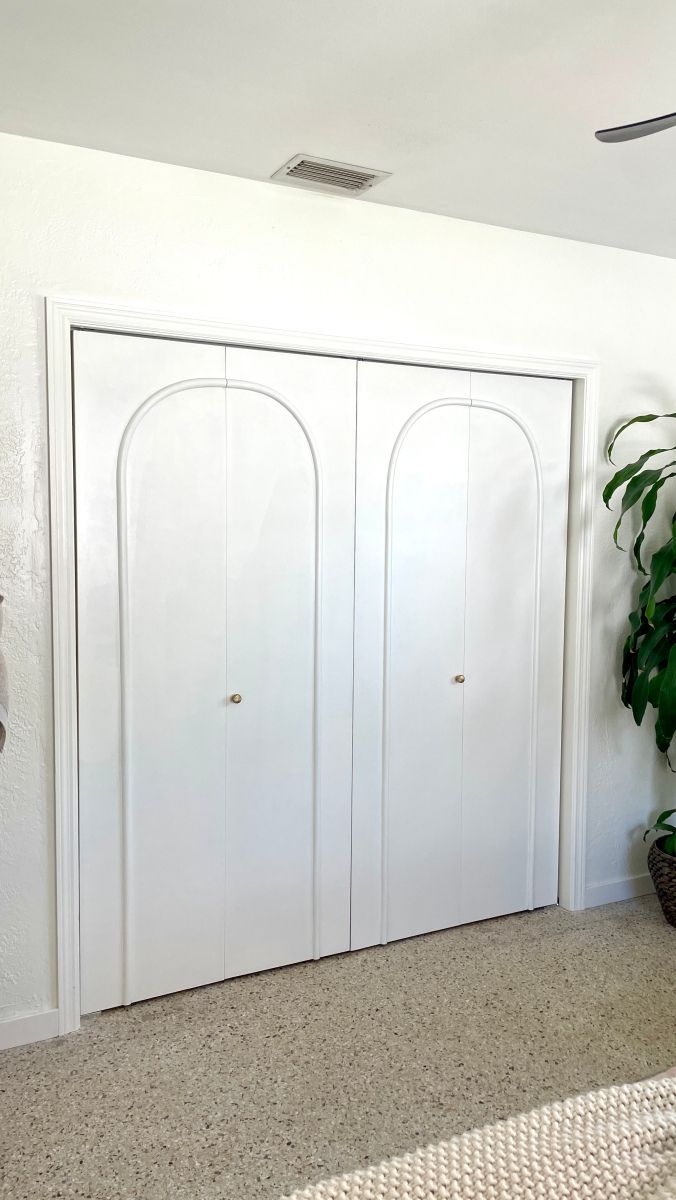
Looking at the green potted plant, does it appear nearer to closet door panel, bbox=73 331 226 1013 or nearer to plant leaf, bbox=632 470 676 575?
plant leaf, bbox=632 470 676 575

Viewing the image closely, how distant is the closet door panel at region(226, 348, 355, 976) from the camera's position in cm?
280

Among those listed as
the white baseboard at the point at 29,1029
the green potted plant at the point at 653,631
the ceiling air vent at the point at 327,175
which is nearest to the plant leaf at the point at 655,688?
the green potted plant at the point at 653,631

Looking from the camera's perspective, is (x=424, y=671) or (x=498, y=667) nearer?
(x=424, y=671)

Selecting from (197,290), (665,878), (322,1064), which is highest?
(197,290)

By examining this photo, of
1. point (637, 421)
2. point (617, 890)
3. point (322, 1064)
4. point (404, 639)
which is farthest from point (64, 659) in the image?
point (617, 890)

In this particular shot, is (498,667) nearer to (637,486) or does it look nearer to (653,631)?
(653,631)

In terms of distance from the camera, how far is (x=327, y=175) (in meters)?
2.62

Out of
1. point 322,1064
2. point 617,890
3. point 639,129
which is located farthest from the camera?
point 617,890

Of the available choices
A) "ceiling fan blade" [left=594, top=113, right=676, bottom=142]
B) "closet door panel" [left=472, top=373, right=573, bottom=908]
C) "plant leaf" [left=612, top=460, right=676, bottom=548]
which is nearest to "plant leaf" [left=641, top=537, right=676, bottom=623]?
"plant leaf" [left=612, top=460, right=676, bottom=548]

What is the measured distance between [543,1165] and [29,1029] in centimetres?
181

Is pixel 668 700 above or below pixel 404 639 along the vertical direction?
below

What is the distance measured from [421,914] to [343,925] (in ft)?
1.02

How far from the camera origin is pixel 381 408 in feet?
9.82

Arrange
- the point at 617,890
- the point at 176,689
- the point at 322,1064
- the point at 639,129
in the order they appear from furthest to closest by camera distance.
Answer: the point at 617,890 < the point at 176,689 < the point at 322,1064 < the point at 639,129
